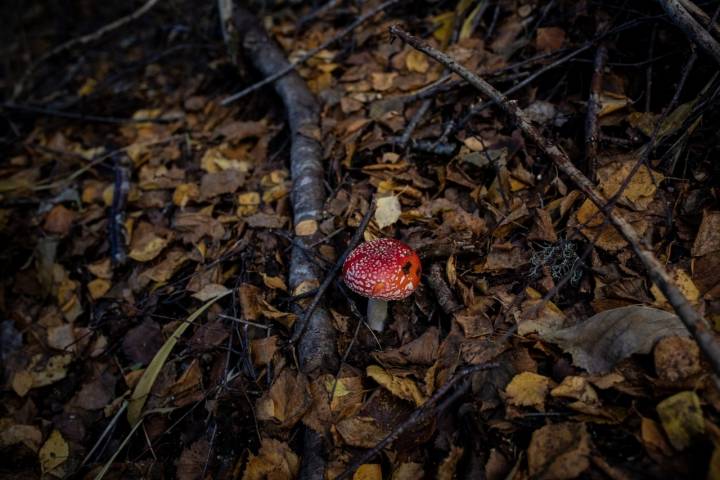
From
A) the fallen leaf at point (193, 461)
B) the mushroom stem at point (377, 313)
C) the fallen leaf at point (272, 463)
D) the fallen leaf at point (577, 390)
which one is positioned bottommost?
the fallen leaf at point (193, 461)

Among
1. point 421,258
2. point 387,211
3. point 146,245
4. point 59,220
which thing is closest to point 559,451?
point 421,258

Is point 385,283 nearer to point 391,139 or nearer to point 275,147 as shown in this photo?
point 391,139

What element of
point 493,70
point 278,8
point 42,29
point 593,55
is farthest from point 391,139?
point 42,29

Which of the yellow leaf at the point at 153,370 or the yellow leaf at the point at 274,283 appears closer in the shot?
the yellow leaf at the point at 153,370

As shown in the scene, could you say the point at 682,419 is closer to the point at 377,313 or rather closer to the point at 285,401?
the point at 377,313

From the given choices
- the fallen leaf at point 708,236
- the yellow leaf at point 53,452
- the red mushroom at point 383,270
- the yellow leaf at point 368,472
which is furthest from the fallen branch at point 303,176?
the fallen leaf at point 708,236

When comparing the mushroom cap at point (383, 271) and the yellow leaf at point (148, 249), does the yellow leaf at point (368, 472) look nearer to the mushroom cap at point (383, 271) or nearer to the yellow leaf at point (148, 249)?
the mushroom cap at point (383, 271)
